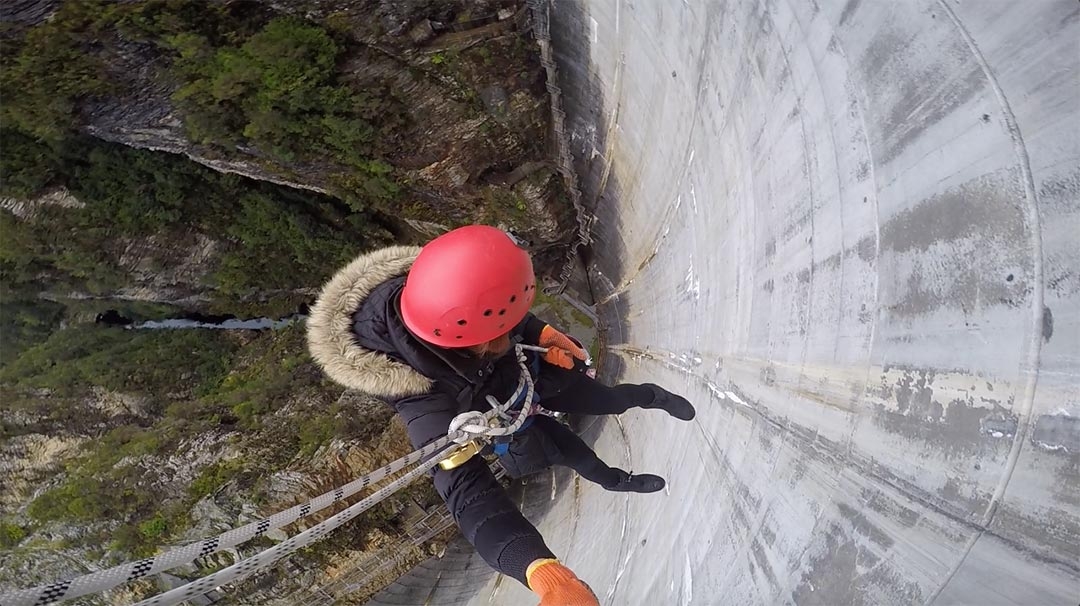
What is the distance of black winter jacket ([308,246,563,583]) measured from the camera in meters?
2.22

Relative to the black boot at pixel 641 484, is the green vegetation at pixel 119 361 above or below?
below

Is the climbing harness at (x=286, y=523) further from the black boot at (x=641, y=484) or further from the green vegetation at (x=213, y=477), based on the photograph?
the green vegetation at (x=213, y=477)

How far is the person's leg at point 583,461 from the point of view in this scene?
3467 millimetres

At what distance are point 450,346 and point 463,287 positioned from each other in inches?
11.5

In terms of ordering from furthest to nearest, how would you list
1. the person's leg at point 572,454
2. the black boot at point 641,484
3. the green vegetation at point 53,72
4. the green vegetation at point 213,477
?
the green vegetation at point 213,477 → the green vegetation at point 53,72 → the black boot at point 641,484 → the person's leg at point 572,454

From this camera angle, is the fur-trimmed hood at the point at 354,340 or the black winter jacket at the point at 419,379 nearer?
the black winter jacket at the point at 419,379

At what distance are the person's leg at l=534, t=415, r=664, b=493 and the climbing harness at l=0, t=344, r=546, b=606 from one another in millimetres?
498

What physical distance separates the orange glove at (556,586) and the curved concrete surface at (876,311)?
790 millimetres

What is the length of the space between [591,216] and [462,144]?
5.79 feet

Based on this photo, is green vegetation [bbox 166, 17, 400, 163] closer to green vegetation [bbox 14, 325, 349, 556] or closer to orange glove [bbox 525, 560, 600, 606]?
green vegetation [bbox 14, 325, 349, 556]

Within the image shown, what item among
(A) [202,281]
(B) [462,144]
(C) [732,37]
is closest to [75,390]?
(A) [202,281]

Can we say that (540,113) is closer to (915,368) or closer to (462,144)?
(462,144)

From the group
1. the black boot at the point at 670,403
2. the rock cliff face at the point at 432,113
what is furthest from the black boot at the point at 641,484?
the rock cliff face at the point at 432,113

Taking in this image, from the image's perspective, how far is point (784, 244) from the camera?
2547 mm
